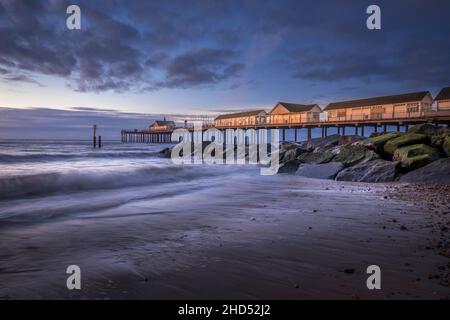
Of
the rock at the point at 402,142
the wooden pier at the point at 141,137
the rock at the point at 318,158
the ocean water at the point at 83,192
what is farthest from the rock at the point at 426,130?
the wooden pier at the point at 141,137

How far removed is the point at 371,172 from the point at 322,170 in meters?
2.60

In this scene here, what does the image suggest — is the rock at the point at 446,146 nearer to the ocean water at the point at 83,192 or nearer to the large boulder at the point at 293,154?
the large boulder at the point at 293,154

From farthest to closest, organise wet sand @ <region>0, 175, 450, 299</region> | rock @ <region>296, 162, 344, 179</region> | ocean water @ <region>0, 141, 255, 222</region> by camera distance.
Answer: rock @ <region>296, 162, 344, 179</region>, ocean water @ <region>0, 141, 255, 222</region>, wet sand @ <region>0, 175, 450, 299</region>

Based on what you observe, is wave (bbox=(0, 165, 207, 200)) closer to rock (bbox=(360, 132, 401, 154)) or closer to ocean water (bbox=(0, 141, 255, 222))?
ocean water (bbox=(0, 141, 255, 222))

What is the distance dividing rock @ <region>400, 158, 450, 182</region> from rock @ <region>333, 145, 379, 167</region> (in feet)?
9.51

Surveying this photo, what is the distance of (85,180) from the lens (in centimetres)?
1502

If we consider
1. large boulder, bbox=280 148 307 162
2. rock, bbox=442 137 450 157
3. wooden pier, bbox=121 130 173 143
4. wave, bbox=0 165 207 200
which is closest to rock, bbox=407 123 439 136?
rock, bbox=442 137 450 157

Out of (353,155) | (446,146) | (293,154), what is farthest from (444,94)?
(353,155)

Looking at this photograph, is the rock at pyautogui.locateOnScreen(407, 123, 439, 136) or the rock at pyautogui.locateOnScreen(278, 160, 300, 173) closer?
the rock at pyautogui.locateOnScreen(278, 160, 300, 173)

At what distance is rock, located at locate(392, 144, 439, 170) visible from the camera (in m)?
13.6

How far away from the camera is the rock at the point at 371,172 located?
13.6 m

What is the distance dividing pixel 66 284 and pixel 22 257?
1520mm

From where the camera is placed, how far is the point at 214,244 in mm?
5117
